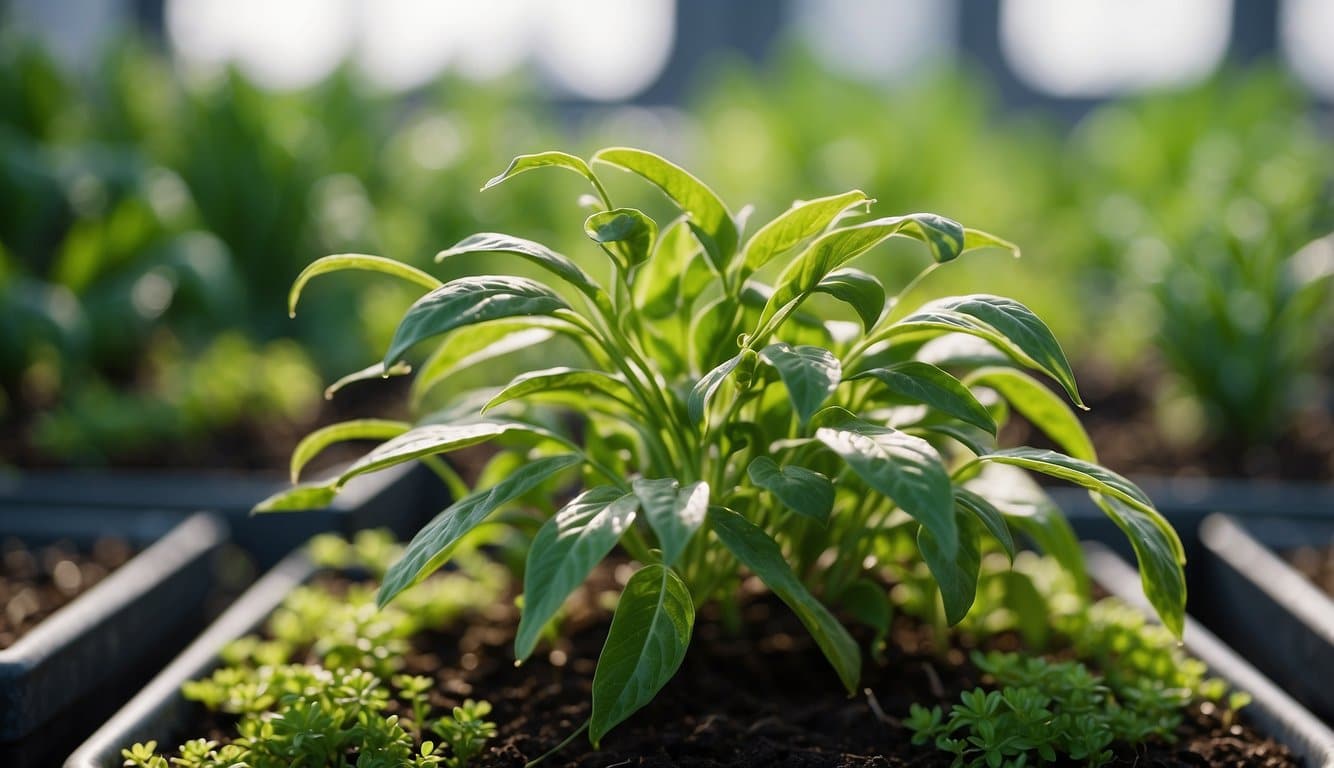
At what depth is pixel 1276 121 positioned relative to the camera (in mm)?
3939

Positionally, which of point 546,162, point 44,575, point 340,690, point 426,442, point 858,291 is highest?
point 546,162

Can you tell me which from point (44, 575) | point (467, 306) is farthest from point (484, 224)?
point (467, 306)

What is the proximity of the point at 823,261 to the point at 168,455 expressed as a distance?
166 centimetres

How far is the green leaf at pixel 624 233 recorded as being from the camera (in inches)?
38.8

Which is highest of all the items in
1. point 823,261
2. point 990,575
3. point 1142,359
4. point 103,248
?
point 823,261

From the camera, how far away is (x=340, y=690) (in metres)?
1.13

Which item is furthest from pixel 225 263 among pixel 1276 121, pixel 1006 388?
pixel 1276 121

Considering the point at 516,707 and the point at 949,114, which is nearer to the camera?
the point at 516,707

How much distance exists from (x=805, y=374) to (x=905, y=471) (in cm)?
10

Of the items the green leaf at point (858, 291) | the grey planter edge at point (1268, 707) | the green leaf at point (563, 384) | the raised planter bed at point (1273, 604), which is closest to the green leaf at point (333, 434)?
the green leaf at point (563, 384)

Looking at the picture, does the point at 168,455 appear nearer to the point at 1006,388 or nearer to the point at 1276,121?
the point at 1006,388

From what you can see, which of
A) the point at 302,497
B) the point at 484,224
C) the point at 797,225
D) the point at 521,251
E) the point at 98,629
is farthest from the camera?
the point at 484,224

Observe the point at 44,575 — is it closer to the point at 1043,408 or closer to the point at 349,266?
the point at 349,266

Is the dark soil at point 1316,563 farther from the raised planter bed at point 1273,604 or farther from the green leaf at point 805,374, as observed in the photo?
the green leaf at point 805,374
